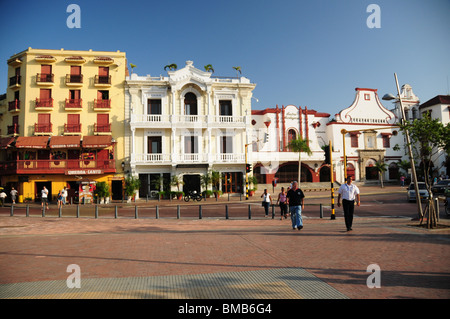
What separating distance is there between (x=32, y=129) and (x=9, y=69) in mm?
7804

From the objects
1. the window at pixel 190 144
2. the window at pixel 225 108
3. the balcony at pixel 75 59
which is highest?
A: the balcony at pixel 75 59

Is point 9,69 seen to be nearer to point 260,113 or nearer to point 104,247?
point 260,113

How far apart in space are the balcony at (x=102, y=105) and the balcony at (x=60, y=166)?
5.45 metres

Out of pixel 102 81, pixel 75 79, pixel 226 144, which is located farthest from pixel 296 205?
pixel 75 79

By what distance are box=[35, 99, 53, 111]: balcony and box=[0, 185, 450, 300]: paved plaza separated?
23.4 metres

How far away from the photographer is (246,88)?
32.9m

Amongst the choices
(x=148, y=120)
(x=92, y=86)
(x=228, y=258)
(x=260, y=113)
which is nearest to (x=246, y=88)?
(x=260, y=113)

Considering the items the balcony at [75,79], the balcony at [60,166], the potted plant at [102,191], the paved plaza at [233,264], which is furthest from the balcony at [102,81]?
the paved plaza at [233,264]

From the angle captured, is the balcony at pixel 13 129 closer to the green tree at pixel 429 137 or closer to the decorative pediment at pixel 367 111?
the green tree at pixel 429 137

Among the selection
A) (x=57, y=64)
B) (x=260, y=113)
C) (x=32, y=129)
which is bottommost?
(x=32, y=129)

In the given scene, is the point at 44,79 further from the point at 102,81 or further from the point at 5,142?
the point at 5,142

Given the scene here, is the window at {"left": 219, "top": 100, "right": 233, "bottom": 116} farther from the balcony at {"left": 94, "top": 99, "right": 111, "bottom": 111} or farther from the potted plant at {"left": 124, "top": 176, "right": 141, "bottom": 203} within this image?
the balcony at {"left": 94, "top": 99, "right": 111, "bottom": 111}

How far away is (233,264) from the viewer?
639 centimetres

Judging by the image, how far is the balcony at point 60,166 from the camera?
2855cm
